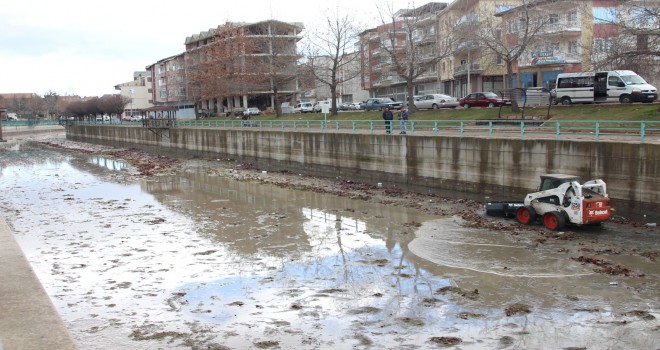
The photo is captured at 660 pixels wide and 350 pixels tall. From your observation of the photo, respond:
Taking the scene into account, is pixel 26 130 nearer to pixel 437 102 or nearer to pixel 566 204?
pixel 437 102

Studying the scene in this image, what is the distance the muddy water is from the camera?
8734 mm

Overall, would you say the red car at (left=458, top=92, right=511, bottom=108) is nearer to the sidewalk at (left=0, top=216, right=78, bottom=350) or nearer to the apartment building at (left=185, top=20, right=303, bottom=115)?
the apartment building at (left=185, top=20, right=303, bottom=115)

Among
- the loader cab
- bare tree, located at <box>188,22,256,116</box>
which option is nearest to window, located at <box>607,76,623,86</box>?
the loader cab

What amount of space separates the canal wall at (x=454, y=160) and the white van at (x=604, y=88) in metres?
11.5

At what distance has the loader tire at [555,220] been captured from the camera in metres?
15.4

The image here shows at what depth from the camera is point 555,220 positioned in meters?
15.6

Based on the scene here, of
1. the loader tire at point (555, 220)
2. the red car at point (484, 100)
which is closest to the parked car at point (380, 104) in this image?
the red car at point (484, 100)

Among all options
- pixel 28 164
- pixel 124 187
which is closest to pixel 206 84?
pixel 28 164

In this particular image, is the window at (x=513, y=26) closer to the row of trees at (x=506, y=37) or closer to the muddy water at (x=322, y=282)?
the row of trees at (x=506, y=37)

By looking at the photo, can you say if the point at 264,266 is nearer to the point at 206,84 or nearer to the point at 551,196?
the point at 551,196

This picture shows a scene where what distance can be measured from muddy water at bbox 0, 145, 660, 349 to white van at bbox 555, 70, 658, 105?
51.0ft

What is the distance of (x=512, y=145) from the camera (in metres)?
21.0

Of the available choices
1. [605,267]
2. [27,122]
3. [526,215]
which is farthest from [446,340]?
[27,122]

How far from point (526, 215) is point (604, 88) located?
1692 centimetres
